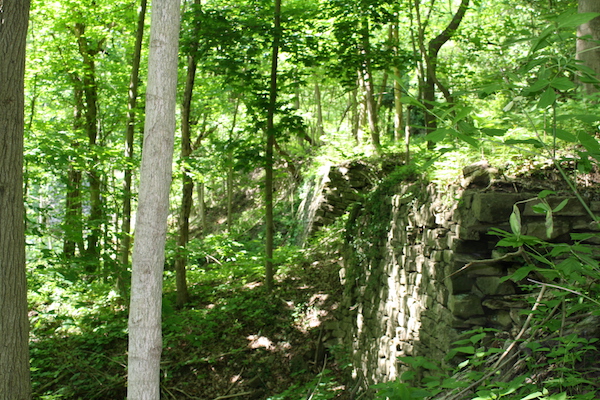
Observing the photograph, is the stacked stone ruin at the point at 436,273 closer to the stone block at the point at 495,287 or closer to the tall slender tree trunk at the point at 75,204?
the stone block at the point at 495,287

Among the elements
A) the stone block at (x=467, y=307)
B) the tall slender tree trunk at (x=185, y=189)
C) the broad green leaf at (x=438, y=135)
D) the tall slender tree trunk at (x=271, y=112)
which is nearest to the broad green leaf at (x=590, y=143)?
the broad green leaf at (x=438, y=135)

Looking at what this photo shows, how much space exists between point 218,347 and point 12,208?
504 centimetres

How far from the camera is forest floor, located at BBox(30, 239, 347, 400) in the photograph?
6676 mm

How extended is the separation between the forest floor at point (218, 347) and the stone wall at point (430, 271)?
0.85 meters

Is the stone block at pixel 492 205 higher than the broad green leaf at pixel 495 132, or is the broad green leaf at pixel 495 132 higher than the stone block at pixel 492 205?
the broad green leaf at pixel 495 132

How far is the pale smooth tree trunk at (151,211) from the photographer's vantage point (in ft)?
9.57

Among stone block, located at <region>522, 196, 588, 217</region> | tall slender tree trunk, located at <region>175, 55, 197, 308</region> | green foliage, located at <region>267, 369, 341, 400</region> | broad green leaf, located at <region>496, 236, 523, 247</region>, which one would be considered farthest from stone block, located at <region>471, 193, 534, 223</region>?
tall slender tree trunk, located at <region>175, 55, 197, 308</region>

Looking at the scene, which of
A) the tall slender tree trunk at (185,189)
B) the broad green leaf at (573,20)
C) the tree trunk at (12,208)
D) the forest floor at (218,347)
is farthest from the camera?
the tall slender tree trunk at (185,189)

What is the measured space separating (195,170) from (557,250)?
630 centimetres

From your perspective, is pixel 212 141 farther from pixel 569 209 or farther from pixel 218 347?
pixel 569 209

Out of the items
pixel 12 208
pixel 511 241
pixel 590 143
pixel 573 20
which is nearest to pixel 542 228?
pixel 511 241

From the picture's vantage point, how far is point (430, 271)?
4355 mm

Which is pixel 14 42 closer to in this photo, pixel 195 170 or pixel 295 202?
pixel 195 170

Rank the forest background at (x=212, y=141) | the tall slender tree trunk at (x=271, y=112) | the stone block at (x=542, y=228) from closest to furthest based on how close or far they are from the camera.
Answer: the stone block at (x=542, y=228), the forest background at (x=212, y=141), the tall slender tree trunk at (x=271, y=112)
